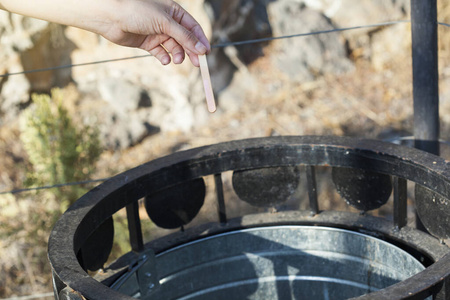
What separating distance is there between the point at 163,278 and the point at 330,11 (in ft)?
14.2

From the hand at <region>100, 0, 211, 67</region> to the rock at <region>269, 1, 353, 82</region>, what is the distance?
155 inches

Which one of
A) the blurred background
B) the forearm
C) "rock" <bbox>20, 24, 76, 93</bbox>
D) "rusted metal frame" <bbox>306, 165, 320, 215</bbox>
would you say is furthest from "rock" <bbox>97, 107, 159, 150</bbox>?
the forearm

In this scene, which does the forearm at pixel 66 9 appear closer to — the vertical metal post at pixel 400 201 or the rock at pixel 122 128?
the vertical metal post at pixel 400 201

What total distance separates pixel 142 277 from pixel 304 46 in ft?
13.1

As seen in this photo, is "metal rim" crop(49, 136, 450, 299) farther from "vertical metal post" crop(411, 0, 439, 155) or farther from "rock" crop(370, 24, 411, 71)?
"rock" crop(370, 24, 411, 71)

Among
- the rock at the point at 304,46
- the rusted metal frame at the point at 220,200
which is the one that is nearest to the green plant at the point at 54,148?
the rusted metal frame at the point at 220,200

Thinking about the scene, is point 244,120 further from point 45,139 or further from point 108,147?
point 45,139

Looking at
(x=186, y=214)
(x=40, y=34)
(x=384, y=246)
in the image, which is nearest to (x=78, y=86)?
(x=40, y=34)

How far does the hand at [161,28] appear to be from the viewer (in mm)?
1298

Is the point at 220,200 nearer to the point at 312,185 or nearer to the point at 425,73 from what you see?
the point at 312,185

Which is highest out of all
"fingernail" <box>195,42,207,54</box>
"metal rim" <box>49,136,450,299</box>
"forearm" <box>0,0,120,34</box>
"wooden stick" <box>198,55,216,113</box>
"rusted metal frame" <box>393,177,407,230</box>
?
"forearm" <box>0,0,120,34</box>

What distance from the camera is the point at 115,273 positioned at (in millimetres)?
1566

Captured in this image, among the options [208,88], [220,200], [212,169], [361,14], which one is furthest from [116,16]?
[361,14]

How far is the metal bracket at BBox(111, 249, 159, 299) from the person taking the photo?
5.18 ft
